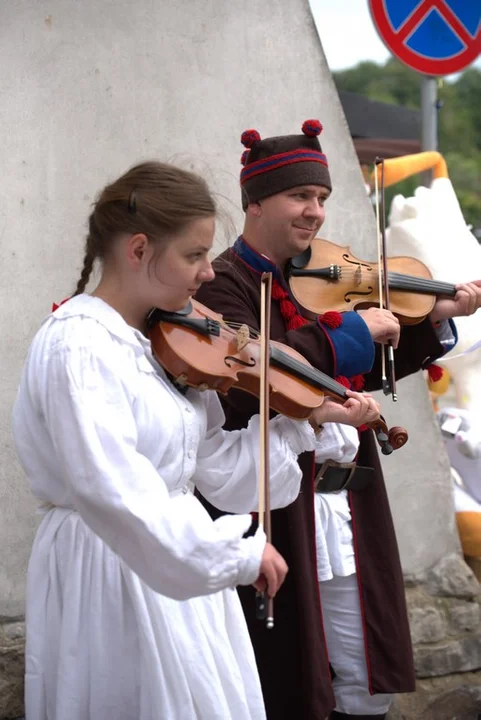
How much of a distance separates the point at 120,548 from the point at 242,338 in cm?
58

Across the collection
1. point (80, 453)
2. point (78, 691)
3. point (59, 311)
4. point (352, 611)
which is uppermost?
point (59, 311)

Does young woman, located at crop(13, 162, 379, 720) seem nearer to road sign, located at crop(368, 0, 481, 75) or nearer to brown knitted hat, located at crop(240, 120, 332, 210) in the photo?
brown knitted hat, located at crop(240, 120, 332, 210)

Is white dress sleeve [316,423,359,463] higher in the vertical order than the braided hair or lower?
lower

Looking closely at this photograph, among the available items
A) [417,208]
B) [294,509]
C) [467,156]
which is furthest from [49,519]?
[467,156]

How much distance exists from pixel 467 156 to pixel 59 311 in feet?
121

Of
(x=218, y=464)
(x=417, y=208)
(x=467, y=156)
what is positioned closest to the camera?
(x=218, y=464)

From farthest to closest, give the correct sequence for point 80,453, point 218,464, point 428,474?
point 428,474 → point 218,464 → point 80,453

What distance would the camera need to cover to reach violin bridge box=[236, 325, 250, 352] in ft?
7.44

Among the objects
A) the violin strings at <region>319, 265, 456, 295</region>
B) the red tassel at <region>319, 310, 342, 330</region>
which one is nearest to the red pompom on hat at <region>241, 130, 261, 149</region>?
the violin strings at <region>319, 265, 456, 295</region>

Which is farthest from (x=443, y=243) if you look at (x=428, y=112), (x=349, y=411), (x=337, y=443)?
(x=349, y=411)

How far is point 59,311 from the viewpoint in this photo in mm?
2084

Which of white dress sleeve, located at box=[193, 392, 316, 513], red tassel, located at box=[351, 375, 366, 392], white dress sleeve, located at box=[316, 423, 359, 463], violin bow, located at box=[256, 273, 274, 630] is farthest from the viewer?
red tassel, located at box=[351, 375, 366, 392]

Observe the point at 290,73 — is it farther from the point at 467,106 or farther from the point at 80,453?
the point at 467,106

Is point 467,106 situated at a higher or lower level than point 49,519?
higher
